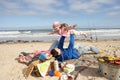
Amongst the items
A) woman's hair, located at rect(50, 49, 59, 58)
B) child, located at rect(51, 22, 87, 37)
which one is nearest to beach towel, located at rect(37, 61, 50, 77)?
woman's hair, located at rect(50, 49, 59, 58)

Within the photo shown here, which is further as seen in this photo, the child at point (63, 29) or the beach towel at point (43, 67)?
the child at point (63, 29)

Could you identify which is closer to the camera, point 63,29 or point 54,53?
point 63,29

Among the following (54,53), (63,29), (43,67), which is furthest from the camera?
(54,53)

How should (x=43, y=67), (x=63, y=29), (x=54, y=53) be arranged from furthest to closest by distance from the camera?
(x=54, y=53) < (x=63, y=29) < (x=43, y=67)

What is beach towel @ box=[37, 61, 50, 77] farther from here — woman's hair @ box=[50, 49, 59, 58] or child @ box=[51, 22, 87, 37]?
child @ box=[51, 22, 87, 37]

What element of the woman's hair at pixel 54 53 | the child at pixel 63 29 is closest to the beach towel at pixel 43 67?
the woman's hair at pixel 54 53

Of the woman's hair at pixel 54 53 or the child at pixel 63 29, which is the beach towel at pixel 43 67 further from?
the child at pixel 63 29

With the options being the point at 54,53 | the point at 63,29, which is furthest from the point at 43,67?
the point at 63,29

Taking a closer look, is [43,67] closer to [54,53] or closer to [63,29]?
[54,53]

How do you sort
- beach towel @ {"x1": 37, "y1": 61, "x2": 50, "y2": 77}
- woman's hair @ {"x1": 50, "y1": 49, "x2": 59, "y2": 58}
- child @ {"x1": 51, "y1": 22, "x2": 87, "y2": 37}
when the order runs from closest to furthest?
beach towel @ {"x1": 37, "y1": 61, "x2": 50, "y2": 77} → child @ {"x1": 51, "y1": 22, "x2": 87, "y2": 37} → woman's hair @ {"x1": 50, "y1": 49, "x2": 59, "y2": 58}

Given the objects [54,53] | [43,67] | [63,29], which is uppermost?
[63,29]

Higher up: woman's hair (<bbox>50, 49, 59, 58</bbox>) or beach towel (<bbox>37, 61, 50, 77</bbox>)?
woman's hair (<bbox>50, 49, 59, 58</bbox>)

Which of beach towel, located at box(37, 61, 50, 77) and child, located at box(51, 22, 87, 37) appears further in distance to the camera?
child, located at box(51, 22, 87, 37)

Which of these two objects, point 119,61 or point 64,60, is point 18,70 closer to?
point 64,60
